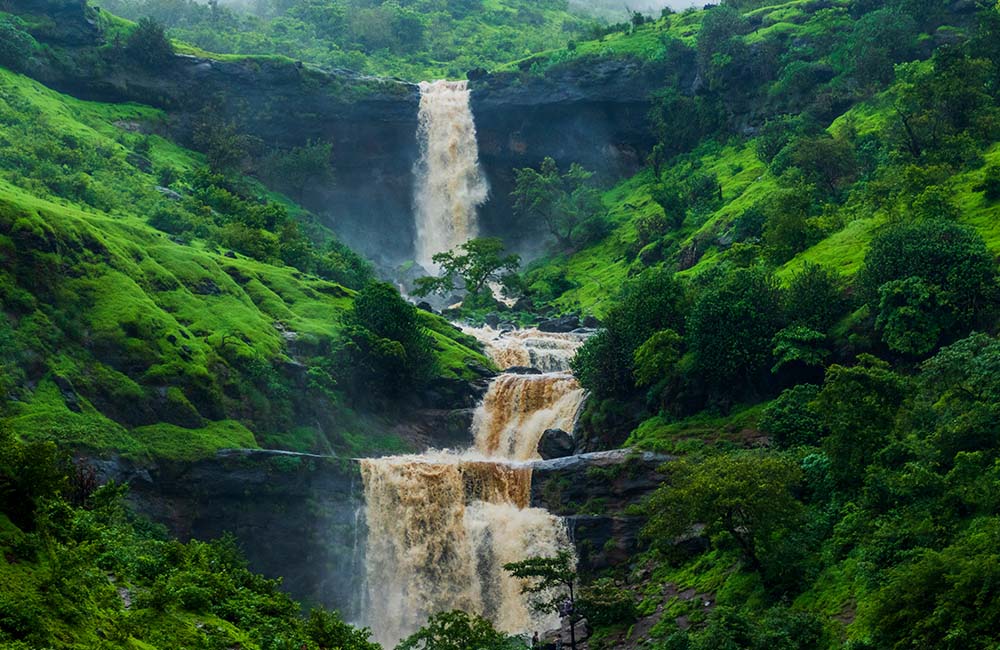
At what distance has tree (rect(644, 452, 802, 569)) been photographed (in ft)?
113

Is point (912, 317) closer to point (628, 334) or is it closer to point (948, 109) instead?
point (628, 334)

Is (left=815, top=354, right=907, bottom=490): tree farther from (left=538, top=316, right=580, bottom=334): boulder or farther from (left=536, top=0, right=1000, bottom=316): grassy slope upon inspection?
(left=538, top=316, right=580, bottom=334): boulder

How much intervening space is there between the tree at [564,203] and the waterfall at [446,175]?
655 centimetres

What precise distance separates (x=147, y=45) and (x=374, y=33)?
157ft

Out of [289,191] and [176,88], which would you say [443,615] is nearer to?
[289,191]

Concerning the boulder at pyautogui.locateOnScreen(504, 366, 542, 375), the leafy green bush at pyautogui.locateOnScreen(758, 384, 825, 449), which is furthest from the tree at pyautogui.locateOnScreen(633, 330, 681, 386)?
the boulder at pyautogui.locateOnScreen(504, 366, 542, 375)

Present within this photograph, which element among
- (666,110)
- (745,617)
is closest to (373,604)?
(745,617)

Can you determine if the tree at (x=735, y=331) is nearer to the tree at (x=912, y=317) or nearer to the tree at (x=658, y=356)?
the tree at (x=658, y=356)

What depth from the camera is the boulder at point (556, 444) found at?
174 feet

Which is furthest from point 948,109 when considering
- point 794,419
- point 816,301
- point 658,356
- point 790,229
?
point 794,419

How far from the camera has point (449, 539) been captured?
48750 millimetres

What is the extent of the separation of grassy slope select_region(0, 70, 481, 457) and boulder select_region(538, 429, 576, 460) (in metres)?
10.7

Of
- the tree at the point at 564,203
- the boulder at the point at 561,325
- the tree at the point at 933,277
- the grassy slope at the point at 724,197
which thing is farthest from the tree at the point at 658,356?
the tree at the point at 564,203

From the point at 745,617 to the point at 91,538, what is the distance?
762 inches
